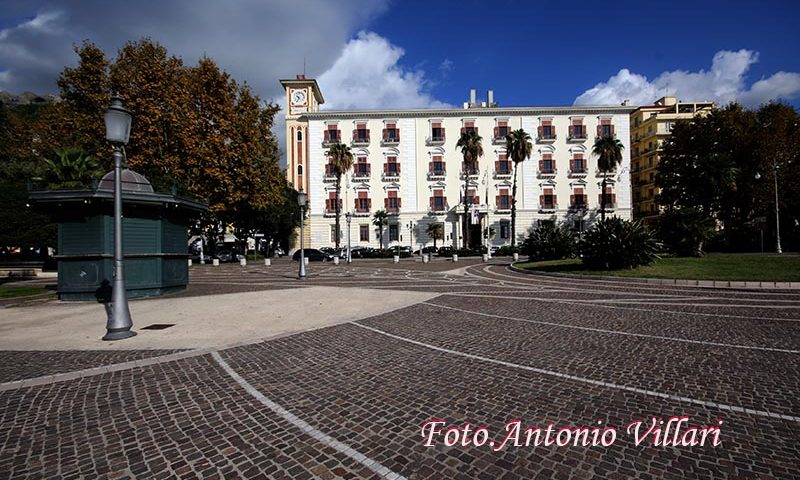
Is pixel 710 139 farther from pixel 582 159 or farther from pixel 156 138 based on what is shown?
pixel 156 138

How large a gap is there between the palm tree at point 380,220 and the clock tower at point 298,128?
33.4 feet

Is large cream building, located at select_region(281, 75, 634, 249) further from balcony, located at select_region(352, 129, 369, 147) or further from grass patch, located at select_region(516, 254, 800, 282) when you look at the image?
grass patch, located at select_region(516, 254, 800, 282)

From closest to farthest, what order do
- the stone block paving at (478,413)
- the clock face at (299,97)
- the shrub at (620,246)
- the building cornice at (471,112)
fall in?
the stone block paving at (478,413), the shrub at (620,246), the building cornice at (471,112), the clock face at (299,97)

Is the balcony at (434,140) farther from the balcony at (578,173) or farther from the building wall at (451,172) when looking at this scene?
the balcony at (578,173)

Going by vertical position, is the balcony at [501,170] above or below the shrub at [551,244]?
above

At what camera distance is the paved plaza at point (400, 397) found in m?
2.90

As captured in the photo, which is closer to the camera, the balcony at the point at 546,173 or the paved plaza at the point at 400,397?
the paved plaza at the point at 400,397

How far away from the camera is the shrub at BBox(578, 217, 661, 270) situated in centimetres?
1761

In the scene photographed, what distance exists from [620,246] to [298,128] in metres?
48.9

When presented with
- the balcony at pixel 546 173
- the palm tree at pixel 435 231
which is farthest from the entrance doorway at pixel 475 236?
the balcony at pixel 546 173

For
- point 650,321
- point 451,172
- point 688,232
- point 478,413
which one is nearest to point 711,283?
point 650,321

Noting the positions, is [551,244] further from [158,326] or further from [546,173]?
[546,173]

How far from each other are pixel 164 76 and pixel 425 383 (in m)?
30.1

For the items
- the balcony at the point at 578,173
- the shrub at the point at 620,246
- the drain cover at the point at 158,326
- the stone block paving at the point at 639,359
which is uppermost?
the balcony at the point at 578,173
